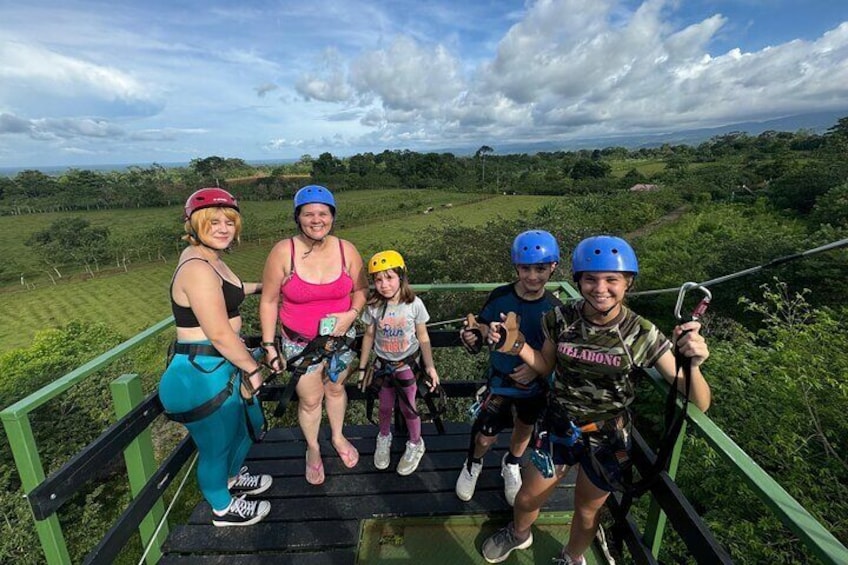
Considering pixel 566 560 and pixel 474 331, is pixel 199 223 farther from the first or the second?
pixel 566 560

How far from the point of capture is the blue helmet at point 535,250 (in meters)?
2.73

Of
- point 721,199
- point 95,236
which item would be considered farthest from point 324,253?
point 95,236

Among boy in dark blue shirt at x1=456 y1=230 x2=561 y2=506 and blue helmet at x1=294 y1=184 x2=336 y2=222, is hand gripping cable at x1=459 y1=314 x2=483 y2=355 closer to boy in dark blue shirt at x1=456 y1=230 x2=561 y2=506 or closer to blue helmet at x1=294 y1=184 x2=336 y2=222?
boy in dark blue shirt at x1=456 y1=230 x2=561 y2=506

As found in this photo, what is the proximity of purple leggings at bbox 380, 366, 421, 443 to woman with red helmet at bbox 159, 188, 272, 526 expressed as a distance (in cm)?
104

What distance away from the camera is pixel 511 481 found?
3.20 metres

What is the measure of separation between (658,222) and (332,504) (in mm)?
65793

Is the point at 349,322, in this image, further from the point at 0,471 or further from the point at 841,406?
the point at 0,471

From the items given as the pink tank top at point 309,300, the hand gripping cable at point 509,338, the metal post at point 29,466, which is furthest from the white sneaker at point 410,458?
the metal post at point 29,466

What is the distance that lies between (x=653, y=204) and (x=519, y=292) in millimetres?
69159

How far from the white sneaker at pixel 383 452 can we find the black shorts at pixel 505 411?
97 centimetres

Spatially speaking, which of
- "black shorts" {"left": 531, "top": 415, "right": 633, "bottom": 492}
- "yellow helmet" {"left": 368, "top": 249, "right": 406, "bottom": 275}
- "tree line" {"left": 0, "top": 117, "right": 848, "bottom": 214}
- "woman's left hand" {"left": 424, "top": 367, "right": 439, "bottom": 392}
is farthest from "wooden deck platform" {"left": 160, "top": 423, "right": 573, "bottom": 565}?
"tree line" {"left": 0, "top": 117, "right": 848, "bottom": 214}

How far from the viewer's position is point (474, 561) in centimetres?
293

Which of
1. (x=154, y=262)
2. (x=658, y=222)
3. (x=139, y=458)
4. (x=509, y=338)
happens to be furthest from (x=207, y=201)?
(x=154, y=262)

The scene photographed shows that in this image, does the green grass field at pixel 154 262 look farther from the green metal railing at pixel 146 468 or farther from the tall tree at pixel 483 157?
the green metal railing at pixel 146 468
